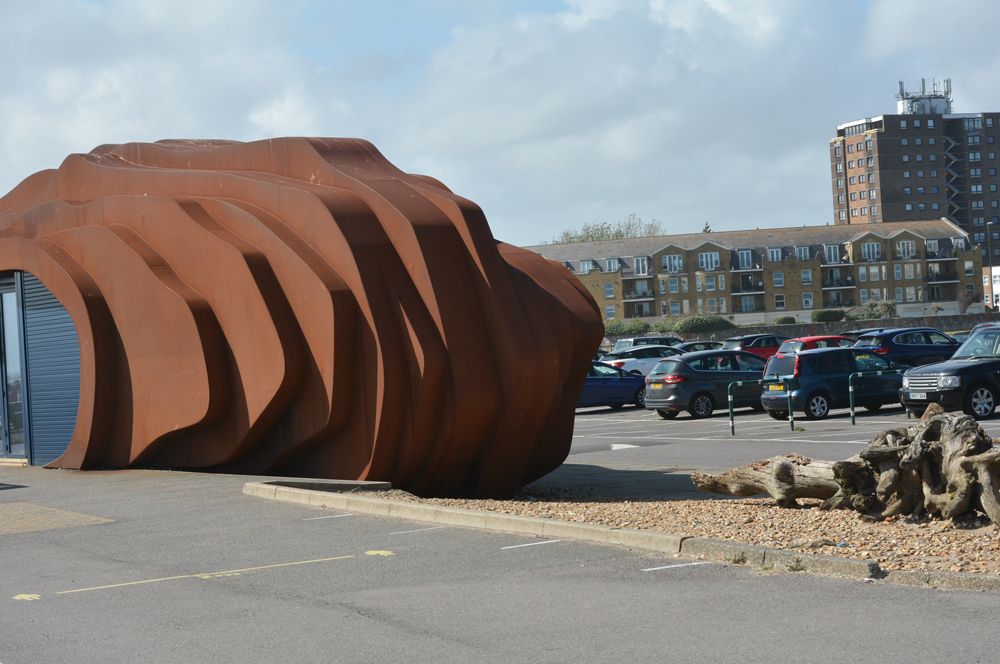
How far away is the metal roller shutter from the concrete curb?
610 centimetres

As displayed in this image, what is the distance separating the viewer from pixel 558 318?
14.0 m

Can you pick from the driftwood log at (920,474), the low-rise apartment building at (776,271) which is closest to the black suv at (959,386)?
the driftwood log at (920,474)

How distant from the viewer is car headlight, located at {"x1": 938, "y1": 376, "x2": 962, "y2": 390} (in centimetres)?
1958

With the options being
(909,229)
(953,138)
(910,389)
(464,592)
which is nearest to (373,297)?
(464,592)

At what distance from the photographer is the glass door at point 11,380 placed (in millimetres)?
16812

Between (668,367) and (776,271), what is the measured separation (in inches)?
3113

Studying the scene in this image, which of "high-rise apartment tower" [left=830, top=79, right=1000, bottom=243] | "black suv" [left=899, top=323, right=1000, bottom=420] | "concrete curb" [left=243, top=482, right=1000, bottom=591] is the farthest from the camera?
"high-rise apartment tower" [left=830, top=79, right=1000, bottom=243]

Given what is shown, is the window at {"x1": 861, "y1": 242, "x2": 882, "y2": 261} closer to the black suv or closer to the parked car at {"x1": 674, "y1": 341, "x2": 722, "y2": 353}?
the parked car at {"x1": 674, "y1": 341, "x2": 722, "y2": 353}

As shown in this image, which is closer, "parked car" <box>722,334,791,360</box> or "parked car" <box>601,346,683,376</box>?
"parked car" <box>601,346,683,376</box>

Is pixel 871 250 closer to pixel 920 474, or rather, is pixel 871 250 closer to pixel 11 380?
pixel 11 380

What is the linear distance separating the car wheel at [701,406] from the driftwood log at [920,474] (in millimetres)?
16431

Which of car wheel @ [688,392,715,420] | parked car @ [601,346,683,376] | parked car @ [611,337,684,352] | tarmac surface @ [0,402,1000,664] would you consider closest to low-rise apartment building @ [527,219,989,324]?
parked car @ [611,337,684,352]

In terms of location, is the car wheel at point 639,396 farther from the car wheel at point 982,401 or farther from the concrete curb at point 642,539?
the concrete curb at point 642,539

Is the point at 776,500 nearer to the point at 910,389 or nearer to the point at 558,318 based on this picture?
the point at 558,318
